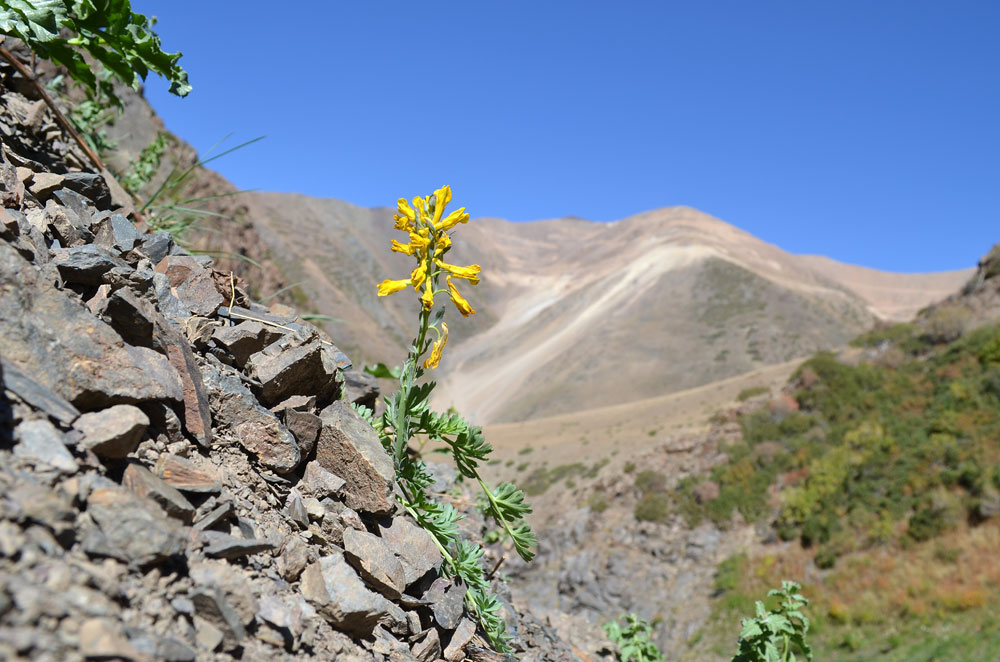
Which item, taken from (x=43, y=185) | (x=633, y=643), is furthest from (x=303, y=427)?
(x=633, y=643)

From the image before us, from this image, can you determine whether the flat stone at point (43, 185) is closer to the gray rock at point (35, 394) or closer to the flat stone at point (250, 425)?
the flat stone at point (250, 425)

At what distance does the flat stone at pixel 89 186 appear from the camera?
11.9 feet

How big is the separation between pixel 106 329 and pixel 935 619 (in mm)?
14601

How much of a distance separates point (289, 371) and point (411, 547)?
1.13 m

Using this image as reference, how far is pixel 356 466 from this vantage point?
125 inches

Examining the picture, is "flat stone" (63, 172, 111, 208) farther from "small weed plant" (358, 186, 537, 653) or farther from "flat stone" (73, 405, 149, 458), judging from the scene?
"flat stone" (73, 405, 149, 458)

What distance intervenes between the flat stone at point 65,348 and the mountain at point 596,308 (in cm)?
3129

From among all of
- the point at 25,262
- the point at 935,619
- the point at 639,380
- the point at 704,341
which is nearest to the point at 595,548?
the point at 935,619

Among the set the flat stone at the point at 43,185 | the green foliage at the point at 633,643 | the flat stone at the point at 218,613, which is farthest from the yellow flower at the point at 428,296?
the green foliage at the point at 633,643

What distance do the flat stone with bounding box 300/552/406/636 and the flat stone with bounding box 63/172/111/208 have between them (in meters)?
2.76

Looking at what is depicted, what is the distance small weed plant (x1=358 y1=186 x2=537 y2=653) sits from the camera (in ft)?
10.6

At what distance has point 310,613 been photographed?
244 centimetres

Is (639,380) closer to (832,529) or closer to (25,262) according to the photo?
(832,529)

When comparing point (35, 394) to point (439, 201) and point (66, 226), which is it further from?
point (439, 201)
